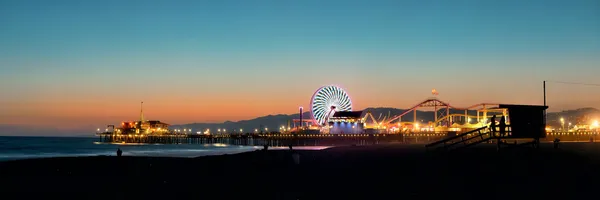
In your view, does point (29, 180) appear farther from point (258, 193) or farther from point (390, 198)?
point (390, 198)

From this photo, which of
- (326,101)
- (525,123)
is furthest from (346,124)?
(525,123)

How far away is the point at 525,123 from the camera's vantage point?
984 inches

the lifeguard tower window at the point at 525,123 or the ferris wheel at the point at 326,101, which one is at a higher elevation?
the ferris wheel at the point at 326,101

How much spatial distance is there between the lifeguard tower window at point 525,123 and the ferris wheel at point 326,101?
101058mm

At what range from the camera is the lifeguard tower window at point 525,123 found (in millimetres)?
24875

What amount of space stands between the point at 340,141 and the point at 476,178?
4057 inches

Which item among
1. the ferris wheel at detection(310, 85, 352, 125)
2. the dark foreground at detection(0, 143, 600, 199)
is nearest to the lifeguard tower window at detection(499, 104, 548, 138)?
the dark foreground at detection(0, 143, 600, 199)

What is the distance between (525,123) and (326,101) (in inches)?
4093

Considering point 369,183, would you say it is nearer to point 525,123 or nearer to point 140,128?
point 525,123

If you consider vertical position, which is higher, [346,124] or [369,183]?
[346,124]

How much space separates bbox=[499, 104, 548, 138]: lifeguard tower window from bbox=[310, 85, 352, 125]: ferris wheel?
332ft

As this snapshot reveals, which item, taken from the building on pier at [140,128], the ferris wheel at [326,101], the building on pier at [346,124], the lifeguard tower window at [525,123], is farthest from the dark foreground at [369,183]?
the building on pier at [140,128]

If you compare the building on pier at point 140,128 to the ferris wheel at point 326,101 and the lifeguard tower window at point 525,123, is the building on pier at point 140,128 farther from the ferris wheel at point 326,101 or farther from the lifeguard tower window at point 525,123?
the lifeguard tower window at point 525,123

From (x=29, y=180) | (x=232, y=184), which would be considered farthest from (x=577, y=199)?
(x=29, y=180)
